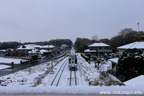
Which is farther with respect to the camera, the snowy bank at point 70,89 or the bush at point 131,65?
the bush at point 131,65

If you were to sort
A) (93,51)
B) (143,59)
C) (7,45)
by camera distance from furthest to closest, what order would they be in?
(7,45)
(93,51)
(143,59)

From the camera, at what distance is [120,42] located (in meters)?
50.5

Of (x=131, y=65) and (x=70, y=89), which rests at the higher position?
(x=70, y=89)

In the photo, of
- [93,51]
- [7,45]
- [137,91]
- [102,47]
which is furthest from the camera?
[7,45]

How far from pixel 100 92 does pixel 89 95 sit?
0.36m

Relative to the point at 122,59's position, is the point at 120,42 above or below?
above

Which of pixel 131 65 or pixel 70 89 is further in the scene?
pixel 131 65

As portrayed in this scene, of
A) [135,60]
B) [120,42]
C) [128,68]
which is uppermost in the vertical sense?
[120,42]

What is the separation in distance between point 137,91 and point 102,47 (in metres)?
43.2

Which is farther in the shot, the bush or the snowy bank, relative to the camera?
the bush

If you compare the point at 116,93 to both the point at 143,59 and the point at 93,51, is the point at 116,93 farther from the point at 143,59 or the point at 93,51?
the point at 93,51

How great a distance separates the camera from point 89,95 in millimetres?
3477

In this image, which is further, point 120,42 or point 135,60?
point 120,42

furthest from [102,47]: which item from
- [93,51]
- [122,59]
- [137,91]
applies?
[137,91]
